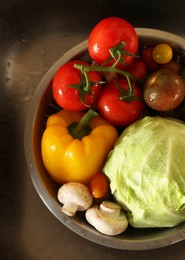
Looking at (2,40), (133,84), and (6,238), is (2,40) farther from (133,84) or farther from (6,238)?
(6,238)

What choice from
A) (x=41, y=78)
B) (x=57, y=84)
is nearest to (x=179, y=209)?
(x=57, y=84)

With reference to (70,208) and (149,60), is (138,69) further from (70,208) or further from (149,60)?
(70,208)

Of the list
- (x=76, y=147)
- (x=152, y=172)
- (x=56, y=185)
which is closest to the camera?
(x=152, y=172)

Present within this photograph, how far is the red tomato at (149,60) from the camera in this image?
103 cm

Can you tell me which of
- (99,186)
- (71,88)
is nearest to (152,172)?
(99,186)

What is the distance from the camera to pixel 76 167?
95cm

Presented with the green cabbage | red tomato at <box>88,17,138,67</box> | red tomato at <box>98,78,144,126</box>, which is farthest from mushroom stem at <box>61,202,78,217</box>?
red tomato at <box>88,17,138,67</box>

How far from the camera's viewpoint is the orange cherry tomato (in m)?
0.94

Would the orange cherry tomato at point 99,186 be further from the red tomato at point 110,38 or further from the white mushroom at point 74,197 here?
the red tomato at point 110,38

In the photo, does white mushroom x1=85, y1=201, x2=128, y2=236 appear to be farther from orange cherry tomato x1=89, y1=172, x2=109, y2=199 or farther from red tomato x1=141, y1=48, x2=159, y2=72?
red tomato x1=141, y1=48, x2=159, y2=72

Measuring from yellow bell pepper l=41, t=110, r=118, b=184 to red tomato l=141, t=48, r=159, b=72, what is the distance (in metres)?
0.20

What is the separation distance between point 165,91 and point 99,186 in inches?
11.3

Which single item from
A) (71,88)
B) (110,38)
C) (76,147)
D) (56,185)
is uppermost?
(110,38)

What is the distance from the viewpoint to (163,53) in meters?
1.00
